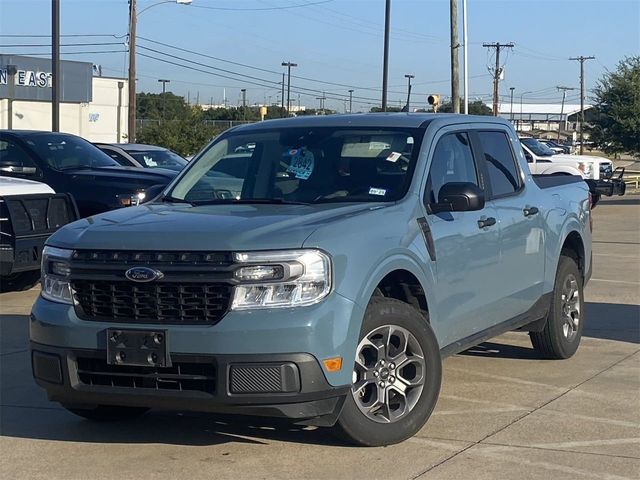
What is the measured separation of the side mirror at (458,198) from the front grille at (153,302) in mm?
1711

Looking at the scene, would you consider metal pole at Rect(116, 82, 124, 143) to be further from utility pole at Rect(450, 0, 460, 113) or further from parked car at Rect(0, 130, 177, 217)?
parked car at Rect(0, 130, 177, 217)

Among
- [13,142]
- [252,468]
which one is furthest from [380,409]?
[13,142]

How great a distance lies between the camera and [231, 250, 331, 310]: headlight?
5133 mm

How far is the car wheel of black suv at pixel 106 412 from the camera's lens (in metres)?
6.16

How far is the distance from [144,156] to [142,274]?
15.1 m

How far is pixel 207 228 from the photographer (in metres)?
5.41

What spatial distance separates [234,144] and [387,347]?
2144 millimetres

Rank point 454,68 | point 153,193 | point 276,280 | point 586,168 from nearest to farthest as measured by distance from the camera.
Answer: point 276,280
point 153,193
point 586,168
point 454,68

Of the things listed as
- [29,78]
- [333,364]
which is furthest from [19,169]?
[29,78]

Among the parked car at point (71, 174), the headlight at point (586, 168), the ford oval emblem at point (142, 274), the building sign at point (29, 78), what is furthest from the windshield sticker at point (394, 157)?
the building sign at point (29, 78)

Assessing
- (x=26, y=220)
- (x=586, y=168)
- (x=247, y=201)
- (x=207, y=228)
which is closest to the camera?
(x=207, y=228)

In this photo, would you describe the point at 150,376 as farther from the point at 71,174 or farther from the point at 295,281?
the point at 71,174

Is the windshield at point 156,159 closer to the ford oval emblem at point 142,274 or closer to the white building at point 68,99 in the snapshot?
the ford oval emblem at point 142,274

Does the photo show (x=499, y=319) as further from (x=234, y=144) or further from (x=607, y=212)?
(x=607, y=212)
